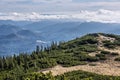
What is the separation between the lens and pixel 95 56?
165m

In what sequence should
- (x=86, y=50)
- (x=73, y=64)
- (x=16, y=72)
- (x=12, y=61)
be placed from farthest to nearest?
1. (x=86, y=50)
2. (x=12, y=61)
3. (x=73, y=64)
4. (x=16, y=72)

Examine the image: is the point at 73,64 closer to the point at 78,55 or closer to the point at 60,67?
the point at 60,67

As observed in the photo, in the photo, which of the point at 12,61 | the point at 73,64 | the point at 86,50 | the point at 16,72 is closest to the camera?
the point at 16,72

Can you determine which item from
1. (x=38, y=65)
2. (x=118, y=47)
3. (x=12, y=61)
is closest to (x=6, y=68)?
(x=12, y=61)

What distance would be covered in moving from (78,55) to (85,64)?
17663 mm

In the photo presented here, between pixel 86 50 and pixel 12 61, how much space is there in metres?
39.2

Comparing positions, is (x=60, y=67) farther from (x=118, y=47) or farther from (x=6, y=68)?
(x=118, y=47)

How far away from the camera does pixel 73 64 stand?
153500mm

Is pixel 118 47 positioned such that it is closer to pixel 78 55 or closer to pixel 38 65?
pixel 78 55

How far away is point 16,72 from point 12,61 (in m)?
21.6

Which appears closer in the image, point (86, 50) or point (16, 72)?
point (16, 72)

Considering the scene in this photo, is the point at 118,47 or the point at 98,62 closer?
the point at 98,62

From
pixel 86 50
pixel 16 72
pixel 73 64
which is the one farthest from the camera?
pixel 86 50

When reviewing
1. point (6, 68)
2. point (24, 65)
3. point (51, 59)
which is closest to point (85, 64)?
point (51, 59)
